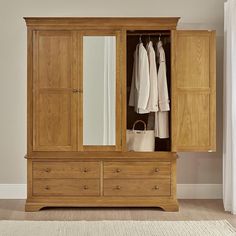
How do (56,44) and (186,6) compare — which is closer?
(56,44)

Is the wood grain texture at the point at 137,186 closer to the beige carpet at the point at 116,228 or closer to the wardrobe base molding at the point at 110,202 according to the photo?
the wardrobe base molding at the point at 110,202

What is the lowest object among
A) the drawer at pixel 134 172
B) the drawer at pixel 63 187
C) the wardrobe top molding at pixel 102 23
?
the drawer at pixel 63 187

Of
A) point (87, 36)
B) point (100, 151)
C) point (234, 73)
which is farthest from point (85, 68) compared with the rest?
point (234, 73)

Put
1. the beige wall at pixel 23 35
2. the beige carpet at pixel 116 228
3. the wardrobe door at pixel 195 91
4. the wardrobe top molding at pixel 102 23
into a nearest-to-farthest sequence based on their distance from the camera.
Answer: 1. the beige carpet at pixel 116 228
2. the wardrobe top molding at pixel 102 23
3. the wardrobe door at pixel 195 91
4. the beige wall at pixel 23 35

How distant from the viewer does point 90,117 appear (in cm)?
594

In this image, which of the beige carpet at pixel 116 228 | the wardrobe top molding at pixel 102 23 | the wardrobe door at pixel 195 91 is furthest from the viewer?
the wardrobe door at pixel 195 91

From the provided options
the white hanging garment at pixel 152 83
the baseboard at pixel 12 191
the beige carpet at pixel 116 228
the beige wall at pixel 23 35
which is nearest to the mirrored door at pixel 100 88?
the white hanging garment at pixel 152 83

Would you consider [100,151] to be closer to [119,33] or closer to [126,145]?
[126,145]

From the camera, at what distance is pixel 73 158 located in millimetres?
5945

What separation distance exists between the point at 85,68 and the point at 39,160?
1012 millimetres

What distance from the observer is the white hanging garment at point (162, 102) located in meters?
5.93

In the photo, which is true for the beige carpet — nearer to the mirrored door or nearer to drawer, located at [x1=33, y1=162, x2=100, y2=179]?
drawer, located at [x1=33, y1=162, x2=100, y2=179]

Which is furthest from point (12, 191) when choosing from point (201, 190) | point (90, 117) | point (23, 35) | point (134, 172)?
point (201, 190)

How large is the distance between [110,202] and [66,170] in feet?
1.76
